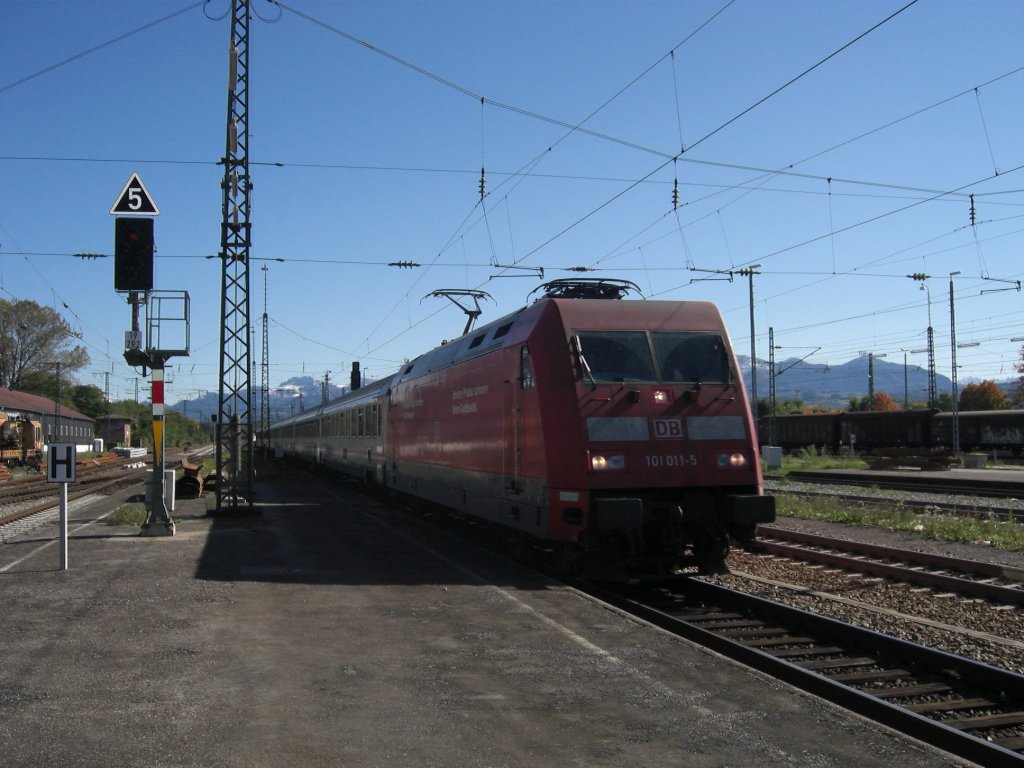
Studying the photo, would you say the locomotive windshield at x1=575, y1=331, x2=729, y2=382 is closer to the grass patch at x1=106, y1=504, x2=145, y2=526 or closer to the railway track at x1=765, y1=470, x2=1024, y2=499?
the grass patch at x1=106, y1=504, x2=145, y2=526

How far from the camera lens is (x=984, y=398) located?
3602 inches

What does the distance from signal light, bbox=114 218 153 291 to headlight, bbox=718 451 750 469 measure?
8.99m

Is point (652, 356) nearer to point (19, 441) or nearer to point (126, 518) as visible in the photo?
point (126, 518)

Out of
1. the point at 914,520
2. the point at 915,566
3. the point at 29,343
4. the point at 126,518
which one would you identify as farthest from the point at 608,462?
the point at 29,343

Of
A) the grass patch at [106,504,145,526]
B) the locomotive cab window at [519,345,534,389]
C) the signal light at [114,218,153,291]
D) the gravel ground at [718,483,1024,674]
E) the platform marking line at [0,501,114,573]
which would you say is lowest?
the gravel ground at [718,483,1024,674]

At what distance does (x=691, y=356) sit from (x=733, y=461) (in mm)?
1346

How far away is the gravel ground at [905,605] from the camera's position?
290 inches

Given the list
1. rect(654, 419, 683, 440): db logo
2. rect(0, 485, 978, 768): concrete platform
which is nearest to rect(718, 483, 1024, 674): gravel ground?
rect(654, 419, 683, 440): db logo

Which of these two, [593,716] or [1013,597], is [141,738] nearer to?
[593,716]

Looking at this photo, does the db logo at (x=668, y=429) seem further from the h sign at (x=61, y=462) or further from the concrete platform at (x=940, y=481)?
the concrete platform at (x=940, y=481)

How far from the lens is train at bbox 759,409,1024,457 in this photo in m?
44.6

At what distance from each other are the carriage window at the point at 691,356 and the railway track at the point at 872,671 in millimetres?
2582

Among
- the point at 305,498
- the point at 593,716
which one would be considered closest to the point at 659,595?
the point at 593,716

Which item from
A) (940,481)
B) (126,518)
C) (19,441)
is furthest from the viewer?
(19,441)
